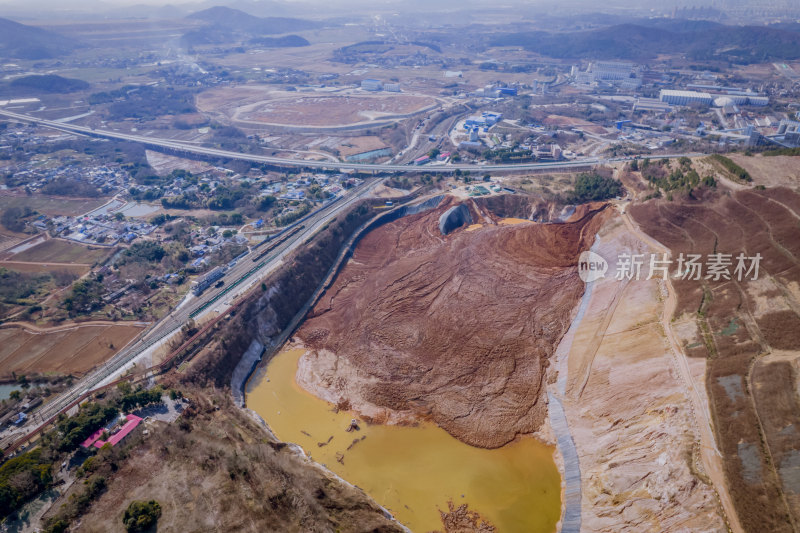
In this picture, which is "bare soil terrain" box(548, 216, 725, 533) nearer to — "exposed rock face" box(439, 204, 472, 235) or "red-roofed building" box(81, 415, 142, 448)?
"exposed rock face" box(439, 204, 472, 235)

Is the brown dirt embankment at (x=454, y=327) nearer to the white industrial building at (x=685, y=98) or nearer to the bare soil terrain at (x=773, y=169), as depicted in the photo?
the bare soil terrain at (x=773, y=169)

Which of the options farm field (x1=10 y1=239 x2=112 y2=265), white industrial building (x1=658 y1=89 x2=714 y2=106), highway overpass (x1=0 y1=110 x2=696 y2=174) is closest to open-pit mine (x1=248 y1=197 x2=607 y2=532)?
highway overpass (x1=0 y1=110 x2=696 y2=174)

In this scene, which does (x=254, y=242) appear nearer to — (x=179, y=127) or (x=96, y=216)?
(x=96, y=216)

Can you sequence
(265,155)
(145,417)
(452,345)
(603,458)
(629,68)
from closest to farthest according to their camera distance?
(603,458), (145,417), (452,345), (265,155), (629,68)

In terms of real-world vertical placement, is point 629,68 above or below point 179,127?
above

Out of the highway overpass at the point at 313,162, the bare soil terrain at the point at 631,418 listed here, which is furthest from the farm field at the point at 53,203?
the bare soil terrain at the point at 631,418

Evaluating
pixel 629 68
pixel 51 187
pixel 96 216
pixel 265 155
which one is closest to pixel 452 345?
pixel 96 216

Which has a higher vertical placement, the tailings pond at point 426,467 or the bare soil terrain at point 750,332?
the bare soil terrain at point 750,332
